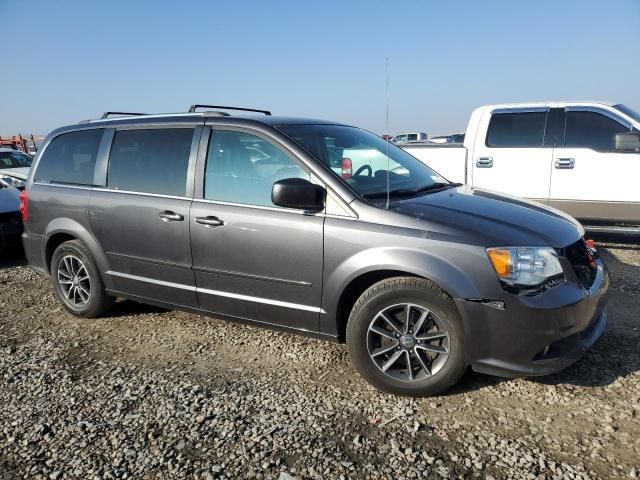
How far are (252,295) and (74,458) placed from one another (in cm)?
143

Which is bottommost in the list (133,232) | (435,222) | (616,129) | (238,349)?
(238,349)

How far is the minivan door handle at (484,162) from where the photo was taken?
22.6ft

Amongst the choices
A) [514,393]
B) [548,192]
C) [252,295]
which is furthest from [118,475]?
[548,192]

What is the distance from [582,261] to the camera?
3.02m

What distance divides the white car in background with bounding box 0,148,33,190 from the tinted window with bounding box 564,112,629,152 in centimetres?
1021

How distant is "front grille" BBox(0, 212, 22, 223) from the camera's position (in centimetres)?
672

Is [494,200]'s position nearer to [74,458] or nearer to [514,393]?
[514,393]

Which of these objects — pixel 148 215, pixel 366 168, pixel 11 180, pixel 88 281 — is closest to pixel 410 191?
pixel 366 168

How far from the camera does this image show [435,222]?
2.88 meters

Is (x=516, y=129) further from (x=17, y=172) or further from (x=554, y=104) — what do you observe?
(x=17, y=172)

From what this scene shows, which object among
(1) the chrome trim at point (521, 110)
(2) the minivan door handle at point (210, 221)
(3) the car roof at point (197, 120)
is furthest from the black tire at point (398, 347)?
(1) the chrome trim at point (521, 110)

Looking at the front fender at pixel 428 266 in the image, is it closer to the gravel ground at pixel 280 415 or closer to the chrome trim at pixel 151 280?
the gravel ground at pixel 280 415

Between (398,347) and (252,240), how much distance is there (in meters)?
1.21

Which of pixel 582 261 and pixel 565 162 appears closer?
pixel 582 261
